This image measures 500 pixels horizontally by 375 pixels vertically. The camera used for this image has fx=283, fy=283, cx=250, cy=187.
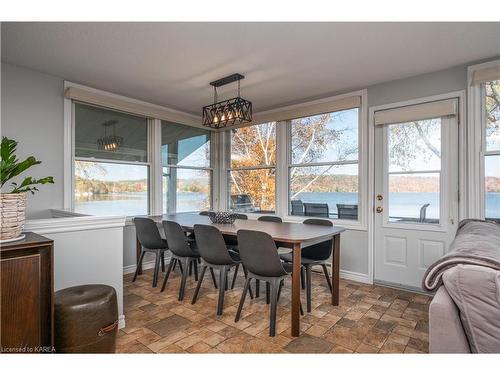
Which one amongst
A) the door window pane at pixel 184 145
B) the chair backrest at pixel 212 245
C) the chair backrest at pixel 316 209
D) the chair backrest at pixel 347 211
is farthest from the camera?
the door window pane at pixel 184 145

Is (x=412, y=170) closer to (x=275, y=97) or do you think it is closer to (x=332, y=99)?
(x=332, y=99)

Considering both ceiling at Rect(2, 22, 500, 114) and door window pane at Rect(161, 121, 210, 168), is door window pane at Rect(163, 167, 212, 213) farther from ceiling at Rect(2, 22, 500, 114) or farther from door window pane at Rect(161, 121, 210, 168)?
ceiling at Rect(2, 22, 500, 114)

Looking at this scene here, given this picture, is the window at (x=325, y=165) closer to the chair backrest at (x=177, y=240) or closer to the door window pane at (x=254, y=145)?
the door window pane at (x=254, y=145)

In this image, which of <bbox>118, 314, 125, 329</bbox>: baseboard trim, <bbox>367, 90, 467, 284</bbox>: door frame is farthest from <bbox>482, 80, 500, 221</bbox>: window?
<bbox>118, 314, 125, 329</bbox>: baseboard trim

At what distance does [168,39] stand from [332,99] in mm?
2324

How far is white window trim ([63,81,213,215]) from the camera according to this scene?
11.1 ft

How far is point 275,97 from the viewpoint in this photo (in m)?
4.06

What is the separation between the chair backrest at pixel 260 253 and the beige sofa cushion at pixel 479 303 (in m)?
1.22

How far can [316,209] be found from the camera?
13.8ft

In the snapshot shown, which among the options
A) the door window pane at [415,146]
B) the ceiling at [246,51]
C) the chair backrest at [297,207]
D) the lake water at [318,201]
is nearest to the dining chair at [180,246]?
the lake water at [318,201]

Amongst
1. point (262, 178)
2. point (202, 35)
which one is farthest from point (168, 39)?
point (262, 178)

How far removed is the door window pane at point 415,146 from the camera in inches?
125
